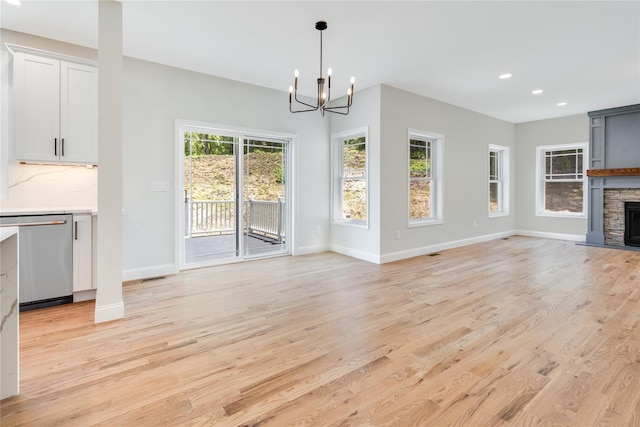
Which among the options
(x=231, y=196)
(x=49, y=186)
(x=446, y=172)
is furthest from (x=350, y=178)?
(x=49, y=186)

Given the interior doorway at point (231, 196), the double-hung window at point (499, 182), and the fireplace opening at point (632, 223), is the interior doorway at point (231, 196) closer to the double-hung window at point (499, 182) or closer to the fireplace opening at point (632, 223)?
the double-hung window at point (499, 182)

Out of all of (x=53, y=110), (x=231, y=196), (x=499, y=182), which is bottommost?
(x=231, y=196)

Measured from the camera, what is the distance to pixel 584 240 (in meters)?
6.72

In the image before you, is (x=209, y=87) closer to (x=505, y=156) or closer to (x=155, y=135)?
(x=155, y=135)

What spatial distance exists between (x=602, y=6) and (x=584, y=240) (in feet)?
18.5

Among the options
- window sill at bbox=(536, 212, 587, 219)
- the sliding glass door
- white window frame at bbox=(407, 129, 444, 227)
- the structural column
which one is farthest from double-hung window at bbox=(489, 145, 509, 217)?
the structural column

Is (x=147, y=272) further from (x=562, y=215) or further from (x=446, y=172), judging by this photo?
(x=562, y=215)

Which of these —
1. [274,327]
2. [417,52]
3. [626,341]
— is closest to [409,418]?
[274,327]

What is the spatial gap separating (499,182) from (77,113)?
8157 mm

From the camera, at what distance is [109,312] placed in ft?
8.89

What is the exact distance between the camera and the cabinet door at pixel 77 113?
3254mm

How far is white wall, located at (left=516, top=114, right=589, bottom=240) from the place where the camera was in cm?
677

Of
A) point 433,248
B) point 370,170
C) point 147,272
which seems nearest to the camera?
point 147,272

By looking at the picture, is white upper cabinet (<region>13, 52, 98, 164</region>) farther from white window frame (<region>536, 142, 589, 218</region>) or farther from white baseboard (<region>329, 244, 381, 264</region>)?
white window frame (<region>536, 142, 589, 218</region>)
